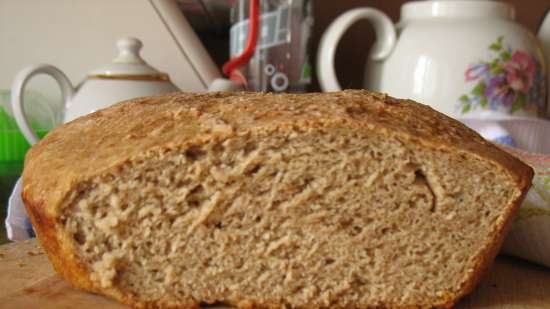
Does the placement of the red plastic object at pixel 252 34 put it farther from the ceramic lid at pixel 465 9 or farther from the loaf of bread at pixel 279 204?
the loaf of bread at pixel 279 204

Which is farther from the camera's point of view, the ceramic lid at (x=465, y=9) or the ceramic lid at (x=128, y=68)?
the ceramic lid at (x=465, y=9)

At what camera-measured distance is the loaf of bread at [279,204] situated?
0.78m

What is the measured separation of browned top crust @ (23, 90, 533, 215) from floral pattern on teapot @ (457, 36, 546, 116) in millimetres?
763

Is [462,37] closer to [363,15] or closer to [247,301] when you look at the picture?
[363,15]

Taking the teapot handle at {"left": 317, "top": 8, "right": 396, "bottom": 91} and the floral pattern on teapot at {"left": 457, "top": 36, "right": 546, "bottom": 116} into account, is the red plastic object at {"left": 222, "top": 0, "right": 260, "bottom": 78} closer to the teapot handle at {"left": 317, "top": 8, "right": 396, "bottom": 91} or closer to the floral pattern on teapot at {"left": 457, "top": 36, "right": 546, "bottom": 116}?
the teapot handle at {"left": 317, "top": 8, "right": 396, "bottom": 91}

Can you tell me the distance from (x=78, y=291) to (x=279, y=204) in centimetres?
32

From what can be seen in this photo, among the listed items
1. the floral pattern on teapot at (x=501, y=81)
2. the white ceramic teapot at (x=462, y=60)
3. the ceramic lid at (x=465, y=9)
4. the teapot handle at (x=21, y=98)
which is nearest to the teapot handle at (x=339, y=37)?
the white ceramic teapot at (x=462, y=60)

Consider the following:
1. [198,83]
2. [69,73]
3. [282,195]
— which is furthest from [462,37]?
[69,73]

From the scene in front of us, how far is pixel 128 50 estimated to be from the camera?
1508 millimetres

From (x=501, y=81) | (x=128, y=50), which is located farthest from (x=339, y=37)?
(x=128, y=50)

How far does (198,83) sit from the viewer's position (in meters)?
1.77

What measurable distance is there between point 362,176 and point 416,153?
78 millimetres

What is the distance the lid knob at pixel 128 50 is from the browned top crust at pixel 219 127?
623 mm

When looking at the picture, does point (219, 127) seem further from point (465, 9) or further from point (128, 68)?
point (465, 9)
